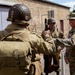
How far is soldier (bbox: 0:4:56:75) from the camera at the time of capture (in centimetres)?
405

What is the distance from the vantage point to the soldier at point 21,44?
4.05 meters

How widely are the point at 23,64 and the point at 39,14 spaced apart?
20211mm

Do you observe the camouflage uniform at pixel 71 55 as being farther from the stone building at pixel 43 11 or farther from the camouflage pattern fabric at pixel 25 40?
the stone building at pixel 43 11

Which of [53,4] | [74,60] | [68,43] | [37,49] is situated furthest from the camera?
[53,4]

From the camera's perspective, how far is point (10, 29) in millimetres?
4320

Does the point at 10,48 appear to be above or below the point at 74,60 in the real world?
above

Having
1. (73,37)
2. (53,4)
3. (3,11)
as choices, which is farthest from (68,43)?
(53,4)

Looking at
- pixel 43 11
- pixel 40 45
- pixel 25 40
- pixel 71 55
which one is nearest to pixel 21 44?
pixel 25 40

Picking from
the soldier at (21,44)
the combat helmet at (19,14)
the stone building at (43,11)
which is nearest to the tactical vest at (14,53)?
the soldier at (21,44)

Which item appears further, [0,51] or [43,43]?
[43,43]

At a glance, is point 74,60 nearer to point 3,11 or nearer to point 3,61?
point 3,61

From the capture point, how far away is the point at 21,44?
13.4 ft

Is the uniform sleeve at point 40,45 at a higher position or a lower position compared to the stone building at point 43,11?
lower

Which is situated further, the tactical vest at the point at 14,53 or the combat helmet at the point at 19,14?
the combat helmet at the point at 19,14
